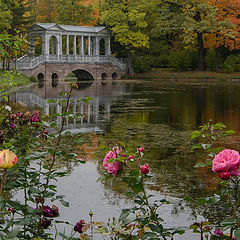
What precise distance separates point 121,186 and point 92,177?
27.7 inches

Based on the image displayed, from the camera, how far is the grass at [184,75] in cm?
4697

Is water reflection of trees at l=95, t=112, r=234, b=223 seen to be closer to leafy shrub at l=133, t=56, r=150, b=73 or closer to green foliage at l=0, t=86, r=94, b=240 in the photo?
green foliage at l=0, t=86, r=94, b=240

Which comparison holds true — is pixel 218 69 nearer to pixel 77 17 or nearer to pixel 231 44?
pixel 231 44

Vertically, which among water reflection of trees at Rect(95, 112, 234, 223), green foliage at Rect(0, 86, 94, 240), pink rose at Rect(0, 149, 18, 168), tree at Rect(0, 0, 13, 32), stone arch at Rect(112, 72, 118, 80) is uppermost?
tree at Rect(0, 0, 13, 32)

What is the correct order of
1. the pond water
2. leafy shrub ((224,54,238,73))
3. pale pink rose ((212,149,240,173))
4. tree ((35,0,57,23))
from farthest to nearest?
tree ((35,0,57,23))
leafy shrub ((224,54,238,73))
the pond water
pale pink rose ((212,149,240,173))

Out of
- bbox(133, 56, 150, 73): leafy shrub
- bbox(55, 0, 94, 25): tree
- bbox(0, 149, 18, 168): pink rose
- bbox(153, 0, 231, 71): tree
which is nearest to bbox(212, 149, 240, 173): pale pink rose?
bbox(0, 149, 18, 168): pink rose

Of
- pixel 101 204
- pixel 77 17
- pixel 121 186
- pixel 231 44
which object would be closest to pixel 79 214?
pixel 101 204

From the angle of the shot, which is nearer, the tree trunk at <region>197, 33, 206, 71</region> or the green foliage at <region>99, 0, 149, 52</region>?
the tree trunk at <region>197, 33, 206, 71</region>

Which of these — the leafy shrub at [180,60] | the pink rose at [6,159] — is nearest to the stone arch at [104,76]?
the leafy shrub at [180,60]

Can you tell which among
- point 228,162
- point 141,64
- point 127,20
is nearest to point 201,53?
point 141,64

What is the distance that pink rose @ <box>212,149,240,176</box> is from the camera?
9.48 feet

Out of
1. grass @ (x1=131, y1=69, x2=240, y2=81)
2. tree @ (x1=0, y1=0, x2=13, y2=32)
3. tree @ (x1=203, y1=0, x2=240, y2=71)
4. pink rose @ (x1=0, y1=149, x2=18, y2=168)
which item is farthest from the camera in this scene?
tree @ (x1=203, y1=0, x2=240, y2=71)

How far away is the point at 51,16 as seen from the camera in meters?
73.2

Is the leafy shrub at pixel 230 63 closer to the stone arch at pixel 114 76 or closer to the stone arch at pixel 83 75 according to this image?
the stone arch at pixel 114 76
